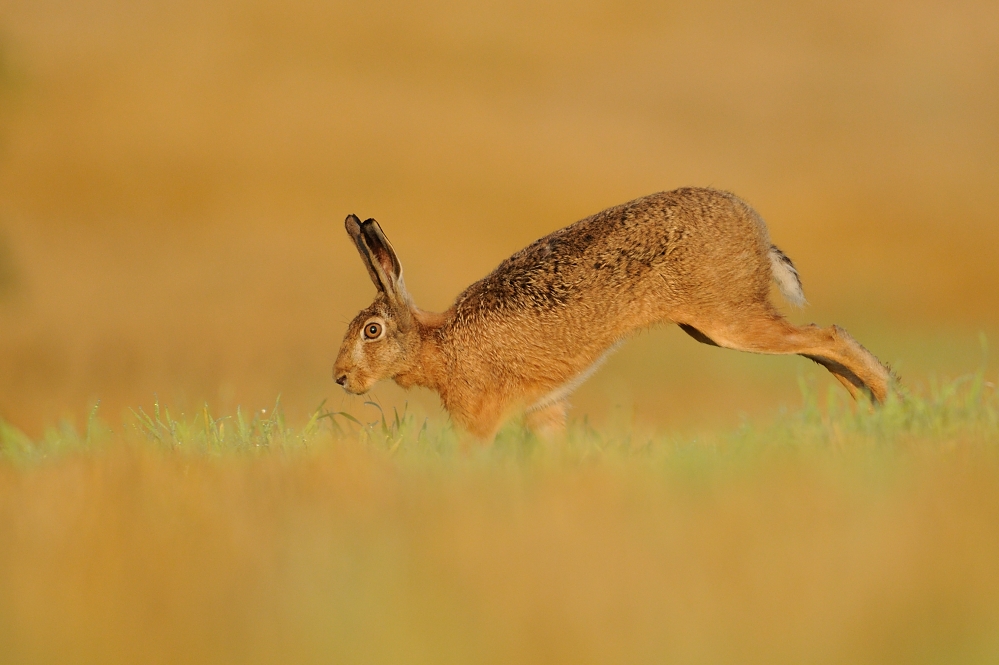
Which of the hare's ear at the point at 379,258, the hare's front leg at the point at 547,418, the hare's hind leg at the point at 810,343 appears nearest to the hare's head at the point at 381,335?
the hare's ear at the point at 379,258

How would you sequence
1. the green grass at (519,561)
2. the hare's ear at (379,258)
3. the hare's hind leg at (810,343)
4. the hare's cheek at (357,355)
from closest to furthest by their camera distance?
the green grass at (519,561), the hare's hind leg at (810,343), the hare's ear at (379,258), the hare's cheek at (357,355)

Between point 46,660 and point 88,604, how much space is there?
238mm

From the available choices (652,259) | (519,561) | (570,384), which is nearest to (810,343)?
(652,259)

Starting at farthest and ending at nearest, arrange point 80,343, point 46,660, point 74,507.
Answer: point 80,343, point 74,507, point 46,660

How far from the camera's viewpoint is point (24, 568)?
346cm

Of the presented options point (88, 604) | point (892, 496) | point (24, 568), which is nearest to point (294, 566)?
point (88, 604)

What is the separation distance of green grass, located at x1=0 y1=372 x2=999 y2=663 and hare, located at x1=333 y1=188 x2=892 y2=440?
251 centimetres

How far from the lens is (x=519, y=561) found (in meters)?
3.32

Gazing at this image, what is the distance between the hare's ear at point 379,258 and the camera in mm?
7289

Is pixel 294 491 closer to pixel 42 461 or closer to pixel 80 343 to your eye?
pixel 42 461

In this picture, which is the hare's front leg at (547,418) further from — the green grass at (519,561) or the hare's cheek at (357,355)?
the green grass at (519,561)

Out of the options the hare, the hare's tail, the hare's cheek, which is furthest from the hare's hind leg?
the hare's cheek

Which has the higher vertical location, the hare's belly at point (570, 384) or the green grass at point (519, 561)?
the hare's belly at point (570, 384)

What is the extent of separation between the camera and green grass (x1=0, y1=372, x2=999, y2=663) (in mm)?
2975
